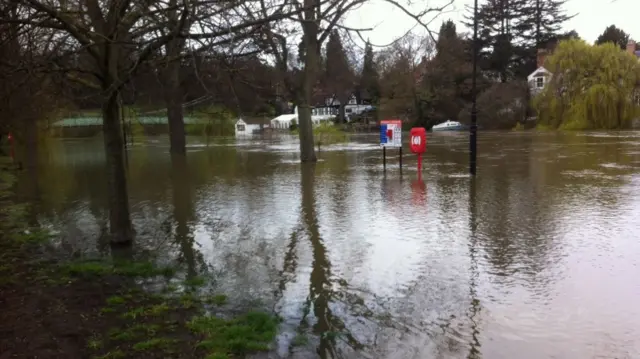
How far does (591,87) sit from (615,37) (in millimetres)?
35885

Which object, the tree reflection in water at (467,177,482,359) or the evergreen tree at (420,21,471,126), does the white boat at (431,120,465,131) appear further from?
the tree reflection in water at (467,177,482,359)

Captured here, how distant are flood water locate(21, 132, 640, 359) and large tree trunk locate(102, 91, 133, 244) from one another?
35 cm

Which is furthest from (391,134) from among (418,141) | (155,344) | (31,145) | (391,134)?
(31,145)

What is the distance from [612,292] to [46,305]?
231 inches

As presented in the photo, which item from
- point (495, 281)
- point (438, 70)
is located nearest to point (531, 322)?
point (495, 281)

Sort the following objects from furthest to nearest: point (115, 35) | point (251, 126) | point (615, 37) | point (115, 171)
A: 1. point (251, 126)
2. point (615, 37)
3. point (115, 171)
4. point (115, 35)

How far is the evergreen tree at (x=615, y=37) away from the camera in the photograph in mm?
75812

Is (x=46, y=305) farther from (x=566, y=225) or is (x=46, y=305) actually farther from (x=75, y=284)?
(x=566, y=225)

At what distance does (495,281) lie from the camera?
6.16 m

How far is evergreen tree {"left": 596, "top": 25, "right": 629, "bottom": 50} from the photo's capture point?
249 ft

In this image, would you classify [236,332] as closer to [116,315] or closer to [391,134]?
[116,315]

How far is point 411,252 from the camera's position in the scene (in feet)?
24.5

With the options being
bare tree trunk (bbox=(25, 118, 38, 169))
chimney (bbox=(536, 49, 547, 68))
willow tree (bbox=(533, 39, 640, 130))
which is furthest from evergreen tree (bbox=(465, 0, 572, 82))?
bare tree trunk (bbox=(25, 118, 38, 169))

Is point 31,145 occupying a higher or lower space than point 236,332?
higher
